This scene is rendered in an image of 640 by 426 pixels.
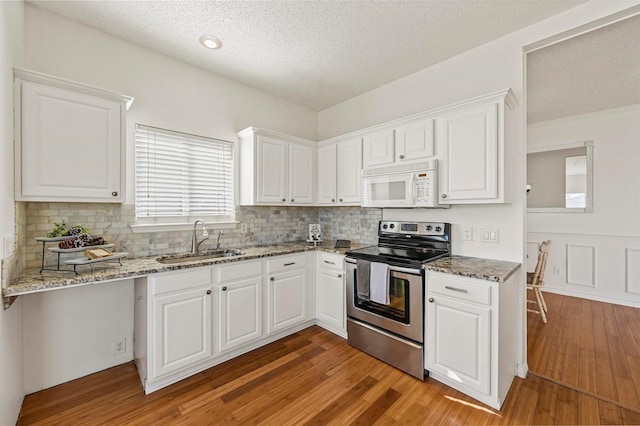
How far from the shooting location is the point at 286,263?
2.87m

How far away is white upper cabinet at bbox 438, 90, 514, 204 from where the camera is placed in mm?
2152

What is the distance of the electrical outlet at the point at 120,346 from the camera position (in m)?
Result: 2.34

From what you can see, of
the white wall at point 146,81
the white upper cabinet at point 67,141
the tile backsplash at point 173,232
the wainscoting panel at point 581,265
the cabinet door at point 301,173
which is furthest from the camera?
the wainscoting panel at point 581,265

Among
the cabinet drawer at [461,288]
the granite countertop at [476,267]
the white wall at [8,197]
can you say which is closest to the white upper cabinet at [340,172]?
the granite countertop at [476,267]

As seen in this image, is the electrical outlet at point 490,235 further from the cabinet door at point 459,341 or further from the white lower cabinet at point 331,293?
the white lower cabinet at point 331,293

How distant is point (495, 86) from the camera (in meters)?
2.46

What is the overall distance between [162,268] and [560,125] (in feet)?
19.3

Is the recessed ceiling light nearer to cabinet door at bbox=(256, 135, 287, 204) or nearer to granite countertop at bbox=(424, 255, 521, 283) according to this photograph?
cabinet door at bbox=(256, 135, 287, 204)

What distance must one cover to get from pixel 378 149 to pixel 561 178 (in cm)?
386

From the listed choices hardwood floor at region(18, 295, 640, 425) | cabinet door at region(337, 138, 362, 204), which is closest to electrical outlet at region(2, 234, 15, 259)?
hardwood floor at region(18, 295, 640, 425)

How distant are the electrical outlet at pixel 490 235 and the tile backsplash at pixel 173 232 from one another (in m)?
1.13

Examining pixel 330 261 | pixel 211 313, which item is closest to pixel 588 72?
pixel 330 261

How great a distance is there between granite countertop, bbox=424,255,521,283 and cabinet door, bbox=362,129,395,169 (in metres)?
Result: 1.14

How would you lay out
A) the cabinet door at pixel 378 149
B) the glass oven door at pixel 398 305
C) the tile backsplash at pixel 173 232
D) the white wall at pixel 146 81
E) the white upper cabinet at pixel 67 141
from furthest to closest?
the cabinet door at pixel 378 149, the glass oven door at pixel 398 305, the white wall at pixel 146 81, the tile backsplash at pixel 173 232, the white upper cabinet at pixel 67 141
